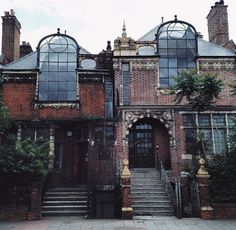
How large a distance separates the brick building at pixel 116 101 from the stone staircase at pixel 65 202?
7.05ft

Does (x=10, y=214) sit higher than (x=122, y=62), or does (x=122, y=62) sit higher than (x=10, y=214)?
(x=122, y=62)

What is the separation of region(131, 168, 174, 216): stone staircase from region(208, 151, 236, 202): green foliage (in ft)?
6.70

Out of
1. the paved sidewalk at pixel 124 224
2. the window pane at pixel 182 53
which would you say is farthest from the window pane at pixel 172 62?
the paved sidewalk at pixel 124 224

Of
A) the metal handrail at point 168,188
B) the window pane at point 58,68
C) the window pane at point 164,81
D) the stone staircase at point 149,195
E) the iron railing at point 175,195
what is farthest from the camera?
the window pane at point 58,68

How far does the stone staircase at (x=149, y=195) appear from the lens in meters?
14.8

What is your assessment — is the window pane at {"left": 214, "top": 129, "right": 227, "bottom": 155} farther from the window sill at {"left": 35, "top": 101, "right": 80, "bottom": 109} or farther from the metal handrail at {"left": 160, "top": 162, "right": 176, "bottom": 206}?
the window sill at {"left": 35, "top": 101, "right": 80, "bottom": 109}

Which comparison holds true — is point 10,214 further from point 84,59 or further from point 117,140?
point 84,59

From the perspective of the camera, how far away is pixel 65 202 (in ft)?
51.4

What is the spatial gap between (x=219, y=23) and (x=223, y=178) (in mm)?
12630

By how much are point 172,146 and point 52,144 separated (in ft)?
22.0

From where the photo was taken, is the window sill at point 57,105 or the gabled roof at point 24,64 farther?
the gabled roof at point 24,64

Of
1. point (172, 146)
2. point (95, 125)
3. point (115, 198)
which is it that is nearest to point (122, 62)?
point (95, 125)

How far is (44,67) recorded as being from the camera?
70.2 ft

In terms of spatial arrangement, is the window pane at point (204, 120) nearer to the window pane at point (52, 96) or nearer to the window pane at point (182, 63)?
the window pane at point (182, 63)
